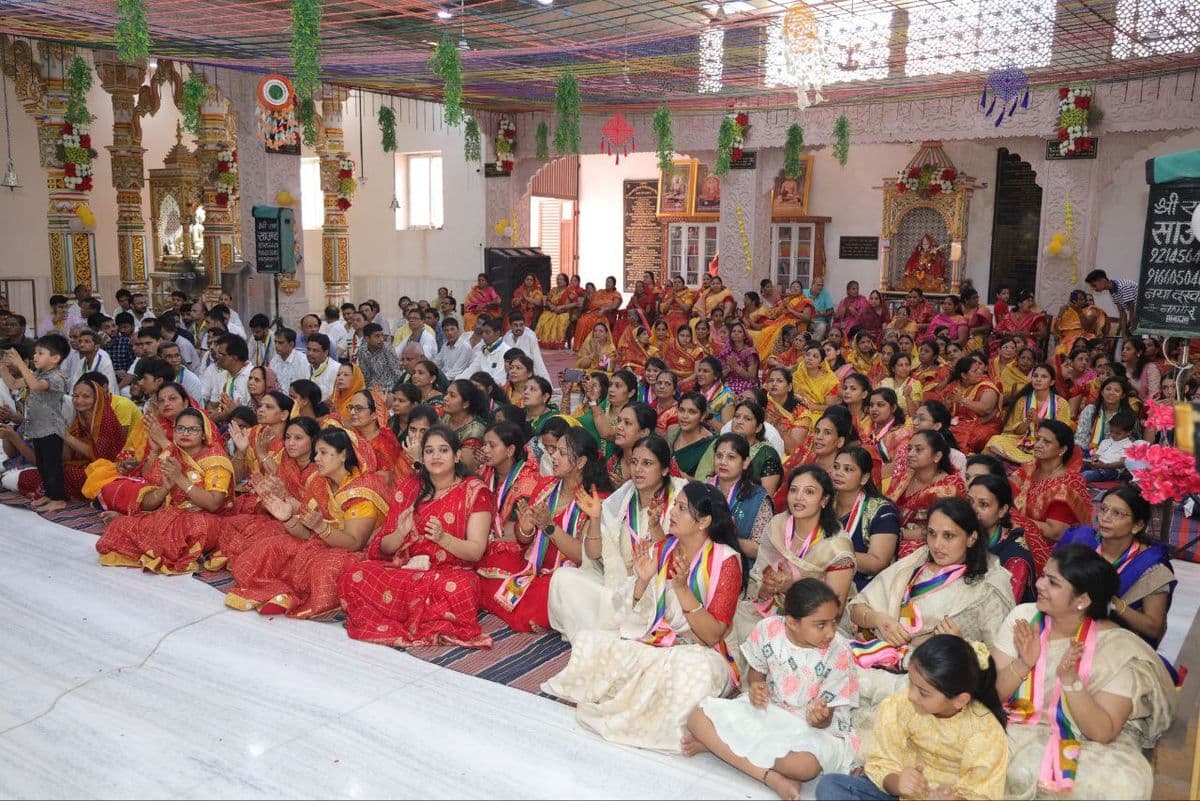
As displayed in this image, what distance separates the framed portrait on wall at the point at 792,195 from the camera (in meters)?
14.5

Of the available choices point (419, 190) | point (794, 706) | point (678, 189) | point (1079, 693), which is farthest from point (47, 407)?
point (419, 190)

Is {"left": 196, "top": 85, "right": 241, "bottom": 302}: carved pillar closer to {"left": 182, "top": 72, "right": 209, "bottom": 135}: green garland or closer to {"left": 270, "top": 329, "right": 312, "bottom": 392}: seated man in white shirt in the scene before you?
{"left": 182, "top": 72, "right": 209, "bottom": 135}: green garland

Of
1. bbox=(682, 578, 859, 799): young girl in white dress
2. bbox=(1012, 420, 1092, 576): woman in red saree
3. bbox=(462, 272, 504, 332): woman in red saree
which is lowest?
bbox=(682, 578, 859, 799): young girl in white dress

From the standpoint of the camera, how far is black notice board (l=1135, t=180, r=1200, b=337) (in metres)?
3.88

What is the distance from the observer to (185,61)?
10.6 m

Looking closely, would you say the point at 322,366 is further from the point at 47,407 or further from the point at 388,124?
the point at 388,124

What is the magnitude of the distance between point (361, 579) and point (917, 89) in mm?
8867

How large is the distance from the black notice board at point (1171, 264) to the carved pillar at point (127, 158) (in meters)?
11.3

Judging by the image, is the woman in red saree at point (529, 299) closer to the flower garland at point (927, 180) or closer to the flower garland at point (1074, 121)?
the flower garland at point (927, 180)

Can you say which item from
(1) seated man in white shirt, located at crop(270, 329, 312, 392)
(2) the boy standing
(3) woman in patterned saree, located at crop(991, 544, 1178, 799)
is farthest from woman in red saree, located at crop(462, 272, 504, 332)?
(3) woman in patterned saree, located at crop(991, 544, 1178, 799)

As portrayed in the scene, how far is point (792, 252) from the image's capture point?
1482cm

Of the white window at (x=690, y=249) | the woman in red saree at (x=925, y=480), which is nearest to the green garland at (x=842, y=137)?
the white window at (x=690, y=249)

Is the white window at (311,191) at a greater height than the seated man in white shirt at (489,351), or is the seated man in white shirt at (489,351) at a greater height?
the white window at (311,191)

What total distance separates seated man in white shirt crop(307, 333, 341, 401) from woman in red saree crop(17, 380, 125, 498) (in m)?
1.54
